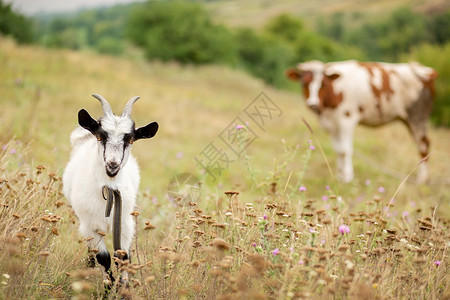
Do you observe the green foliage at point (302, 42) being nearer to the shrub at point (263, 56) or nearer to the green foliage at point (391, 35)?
the green foliage at point (391, 35)

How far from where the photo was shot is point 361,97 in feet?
27.1

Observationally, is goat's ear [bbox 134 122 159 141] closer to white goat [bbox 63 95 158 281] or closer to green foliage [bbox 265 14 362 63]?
white goat [bbox 63 95 158 281]

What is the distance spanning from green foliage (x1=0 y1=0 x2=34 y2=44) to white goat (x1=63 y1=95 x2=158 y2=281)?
29.1m

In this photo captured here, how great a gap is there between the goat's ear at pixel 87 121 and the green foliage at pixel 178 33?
950 inches

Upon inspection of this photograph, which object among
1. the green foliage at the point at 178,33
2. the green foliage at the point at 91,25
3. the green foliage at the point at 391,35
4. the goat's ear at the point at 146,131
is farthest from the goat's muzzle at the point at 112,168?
the green foliage at the point at 91,25

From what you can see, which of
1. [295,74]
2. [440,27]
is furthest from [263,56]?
[295,74]

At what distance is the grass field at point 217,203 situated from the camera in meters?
2.44

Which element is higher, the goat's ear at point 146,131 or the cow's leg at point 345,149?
the goat's ear at point 146,131

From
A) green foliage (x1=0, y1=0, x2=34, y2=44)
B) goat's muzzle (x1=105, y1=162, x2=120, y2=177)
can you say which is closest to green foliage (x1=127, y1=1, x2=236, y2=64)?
green foliage (x1=0, y1=0, x2=34, y2=44)

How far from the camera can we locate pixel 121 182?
115 inches

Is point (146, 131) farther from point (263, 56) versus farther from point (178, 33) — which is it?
point (263, 56)

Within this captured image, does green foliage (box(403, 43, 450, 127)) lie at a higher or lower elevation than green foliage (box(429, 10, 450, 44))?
lower

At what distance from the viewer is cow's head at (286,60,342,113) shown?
7820 mm

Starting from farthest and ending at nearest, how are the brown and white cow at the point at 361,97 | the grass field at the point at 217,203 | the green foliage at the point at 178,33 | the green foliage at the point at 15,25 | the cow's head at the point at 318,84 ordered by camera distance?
the green foliage at the point at 15,25 → the green foliage at the point at 178,33 → the brown and white cow at the point at 361,97 → the cow's head at the point at 318,84 → the grass field at the point at 217,203
